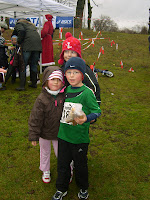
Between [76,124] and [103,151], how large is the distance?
5.96 ft

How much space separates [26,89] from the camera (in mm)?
6953

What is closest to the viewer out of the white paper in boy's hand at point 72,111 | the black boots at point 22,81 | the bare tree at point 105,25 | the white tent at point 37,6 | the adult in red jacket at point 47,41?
the white paper in boy's hand at point 72,111

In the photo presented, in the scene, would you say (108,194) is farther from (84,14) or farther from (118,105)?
(84,14)

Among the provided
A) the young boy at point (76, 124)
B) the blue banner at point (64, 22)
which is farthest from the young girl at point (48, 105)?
the blue banner at point (64, 22)

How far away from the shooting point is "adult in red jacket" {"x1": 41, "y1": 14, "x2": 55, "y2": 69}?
26.6 feet

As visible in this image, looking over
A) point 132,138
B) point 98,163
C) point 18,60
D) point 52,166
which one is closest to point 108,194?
point 98,163

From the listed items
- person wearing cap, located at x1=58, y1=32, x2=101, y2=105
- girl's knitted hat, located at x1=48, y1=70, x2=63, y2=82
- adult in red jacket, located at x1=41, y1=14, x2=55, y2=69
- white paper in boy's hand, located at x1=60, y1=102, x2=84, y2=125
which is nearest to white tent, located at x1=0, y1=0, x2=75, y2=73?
adult in red jacket, located at x1=41, y1=14, x2=55, y2=69

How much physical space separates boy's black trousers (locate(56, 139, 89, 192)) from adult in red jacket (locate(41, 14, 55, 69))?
667 centimetres

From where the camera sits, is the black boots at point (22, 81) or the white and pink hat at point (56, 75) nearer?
the white and pink hat at point (56, 75)

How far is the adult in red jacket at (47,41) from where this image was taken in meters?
8.10

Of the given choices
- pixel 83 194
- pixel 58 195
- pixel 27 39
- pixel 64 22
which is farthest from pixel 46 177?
pixel 64 22

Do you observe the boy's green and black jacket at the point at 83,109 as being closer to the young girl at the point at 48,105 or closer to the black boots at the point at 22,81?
the young girl at the point at 48,105

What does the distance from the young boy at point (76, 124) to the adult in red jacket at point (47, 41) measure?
6.44 m

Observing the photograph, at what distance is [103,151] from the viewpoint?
3713 mm
